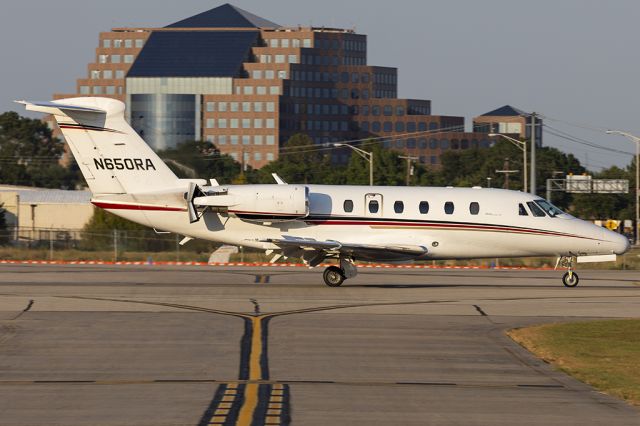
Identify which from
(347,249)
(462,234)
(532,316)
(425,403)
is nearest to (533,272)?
(462,234)

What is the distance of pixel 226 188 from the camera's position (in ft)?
113

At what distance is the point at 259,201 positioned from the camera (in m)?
34.1

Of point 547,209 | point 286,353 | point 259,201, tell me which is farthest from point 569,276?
point 286,353

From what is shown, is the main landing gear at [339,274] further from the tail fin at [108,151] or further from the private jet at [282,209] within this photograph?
the tail fin at [108,151]

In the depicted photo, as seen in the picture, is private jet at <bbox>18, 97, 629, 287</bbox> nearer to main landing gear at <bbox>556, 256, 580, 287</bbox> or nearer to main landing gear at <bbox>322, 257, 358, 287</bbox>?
main landing gear at <bbox>322, 257, 358, 287</bbox>

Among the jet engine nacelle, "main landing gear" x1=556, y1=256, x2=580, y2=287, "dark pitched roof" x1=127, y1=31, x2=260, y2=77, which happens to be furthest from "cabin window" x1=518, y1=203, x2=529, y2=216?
"dark pitched roof" x1=127, y1=31, x2=260, y2=77

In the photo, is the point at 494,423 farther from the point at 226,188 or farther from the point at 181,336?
the point at 226,188

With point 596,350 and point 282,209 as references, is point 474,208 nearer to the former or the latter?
point 282,209

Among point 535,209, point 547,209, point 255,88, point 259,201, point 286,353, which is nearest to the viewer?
point 286,353

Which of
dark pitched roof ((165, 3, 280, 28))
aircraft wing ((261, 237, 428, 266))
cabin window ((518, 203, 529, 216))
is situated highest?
dark pitched roof ((165, 3, 280, 28))

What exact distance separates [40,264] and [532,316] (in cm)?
2462

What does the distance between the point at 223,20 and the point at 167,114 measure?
83.1ft

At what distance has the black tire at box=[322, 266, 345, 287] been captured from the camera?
34906 mm

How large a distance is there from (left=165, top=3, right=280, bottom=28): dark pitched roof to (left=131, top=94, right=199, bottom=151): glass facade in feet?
60.8
